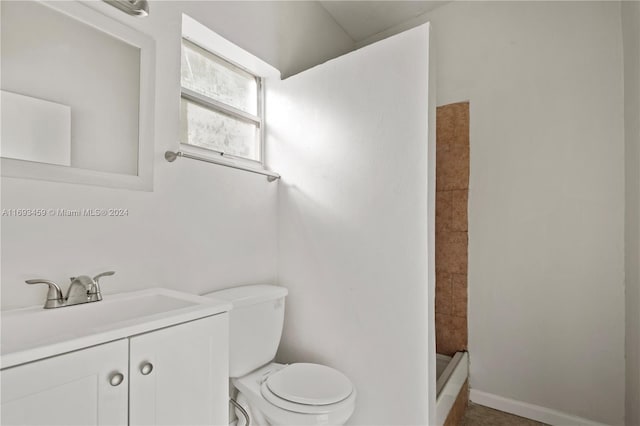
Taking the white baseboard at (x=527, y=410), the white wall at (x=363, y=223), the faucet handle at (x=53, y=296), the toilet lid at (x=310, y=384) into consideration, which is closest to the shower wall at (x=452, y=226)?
the white baseboard at (x=527, y=410)

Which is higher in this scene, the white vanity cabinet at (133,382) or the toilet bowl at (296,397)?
the white vanity cabinet at (133,382)

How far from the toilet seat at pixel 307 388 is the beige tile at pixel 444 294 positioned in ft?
3.63

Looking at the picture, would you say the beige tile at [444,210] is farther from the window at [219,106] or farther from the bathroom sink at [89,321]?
the bathroom sink at [89,321]

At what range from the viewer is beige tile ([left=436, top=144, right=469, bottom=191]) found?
2256 millimetres

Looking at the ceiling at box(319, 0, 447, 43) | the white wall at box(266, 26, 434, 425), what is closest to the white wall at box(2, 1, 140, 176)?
the white wall at box(266, 26, 434, 425)

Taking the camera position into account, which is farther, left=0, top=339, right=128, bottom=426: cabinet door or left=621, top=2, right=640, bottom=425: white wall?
left=621, top=2, right=640, bottom=425: white wall

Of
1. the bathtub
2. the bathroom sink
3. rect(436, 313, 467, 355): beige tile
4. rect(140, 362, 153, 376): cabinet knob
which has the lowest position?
the bathtub

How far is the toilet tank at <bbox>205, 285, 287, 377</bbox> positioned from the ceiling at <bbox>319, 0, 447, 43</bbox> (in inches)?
83.9

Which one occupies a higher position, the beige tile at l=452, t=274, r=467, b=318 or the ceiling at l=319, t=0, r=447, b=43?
the ceiling at l=319, t=0, r=447, b=43

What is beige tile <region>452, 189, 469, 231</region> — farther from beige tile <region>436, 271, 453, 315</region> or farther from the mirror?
the mirror

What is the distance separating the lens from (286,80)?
1923 millimetres

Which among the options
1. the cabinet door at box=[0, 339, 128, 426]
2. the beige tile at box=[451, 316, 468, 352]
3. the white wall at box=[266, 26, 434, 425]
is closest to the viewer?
the cabinet door at box=[0, 339, 128, 426]

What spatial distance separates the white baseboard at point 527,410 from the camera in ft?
6.06

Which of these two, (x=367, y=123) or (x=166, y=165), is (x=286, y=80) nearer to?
(x=367, y=123)
